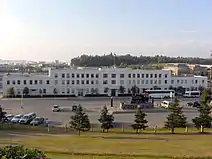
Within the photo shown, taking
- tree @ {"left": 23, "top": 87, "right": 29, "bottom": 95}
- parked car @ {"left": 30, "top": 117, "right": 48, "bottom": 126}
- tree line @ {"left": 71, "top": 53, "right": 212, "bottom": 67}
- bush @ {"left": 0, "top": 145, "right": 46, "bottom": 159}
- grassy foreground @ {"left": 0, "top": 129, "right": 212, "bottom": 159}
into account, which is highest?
tree line @ {"left": 71, "top": 53, "right": 212, "bottom": 67}

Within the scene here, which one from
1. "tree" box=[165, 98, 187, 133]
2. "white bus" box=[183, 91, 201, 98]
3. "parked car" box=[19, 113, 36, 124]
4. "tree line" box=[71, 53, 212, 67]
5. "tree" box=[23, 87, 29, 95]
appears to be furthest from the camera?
"tree line" box=[71, 53, 212, 67]

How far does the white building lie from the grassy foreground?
26.8 m

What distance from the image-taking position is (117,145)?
A: 578 inches

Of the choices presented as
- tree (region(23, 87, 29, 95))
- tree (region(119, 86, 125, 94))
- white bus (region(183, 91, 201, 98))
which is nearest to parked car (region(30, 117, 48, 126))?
tree (region(23, 87, 29, 95))

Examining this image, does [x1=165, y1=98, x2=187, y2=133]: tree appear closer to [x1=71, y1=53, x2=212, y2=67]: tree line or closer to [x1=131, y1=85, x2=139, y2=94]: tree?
[x1=131, y1=85, x2=139, y2=94]: tree

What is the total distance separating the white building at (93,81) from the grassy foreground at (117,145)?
26.8m

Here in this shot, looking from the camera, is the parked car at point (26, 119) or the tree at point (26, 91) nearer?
the parked car at point (26, 119)

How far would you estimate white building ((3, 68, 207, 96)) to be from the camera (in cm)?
4466

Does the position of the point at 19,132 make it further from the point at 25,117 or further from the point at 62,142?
the point at 25,117

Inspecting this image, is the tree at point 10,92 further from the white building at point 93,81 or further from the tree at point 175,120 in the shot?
the tree at point 175,120

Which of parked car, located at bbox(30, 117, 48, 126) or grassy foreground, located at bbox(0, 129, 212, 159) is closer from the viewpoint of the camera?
grassy foreground, located at bbox(0, 129, 212, 159)

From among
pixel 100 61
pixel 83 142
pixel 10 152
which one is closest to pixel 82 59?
pixel 100 61

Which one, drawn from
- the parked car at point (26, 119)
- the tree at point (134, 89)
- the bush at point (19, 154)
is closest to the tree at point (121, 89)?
the tree at point (134, 89)

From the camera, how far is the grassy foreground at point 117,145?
12.0 meters
